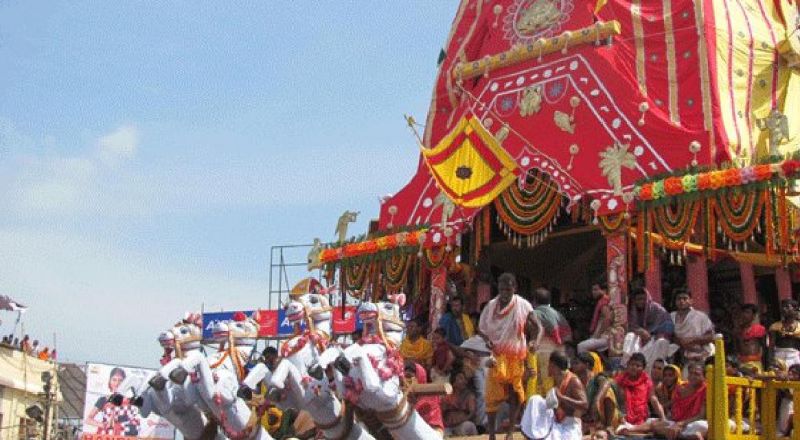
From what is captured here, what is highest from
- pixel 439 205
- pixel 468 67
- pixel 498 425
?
pixel 468 67

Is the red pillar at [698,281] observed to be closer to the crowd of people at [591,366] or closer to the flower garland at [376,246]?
the crowd of people at [591,366]

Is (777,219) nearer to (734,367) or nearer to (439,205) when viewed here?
(734,367)

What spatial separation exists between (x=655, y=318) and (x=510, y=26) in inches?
249

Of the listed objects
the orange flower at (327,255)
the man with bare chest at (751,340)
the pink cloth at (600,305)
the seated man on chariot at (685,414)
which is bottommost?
the seated man on chariot at (685,414)

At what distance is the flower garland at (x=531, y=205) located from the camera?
14883mm

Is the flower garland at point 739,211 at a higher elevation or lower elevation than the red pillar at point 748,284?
higher

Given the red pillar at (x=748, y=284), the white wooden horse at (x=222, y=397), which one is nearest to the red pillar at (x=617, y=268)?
the red pillar at (x=748, y=284)

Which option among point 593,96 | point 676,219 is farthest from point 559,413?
point 593,96

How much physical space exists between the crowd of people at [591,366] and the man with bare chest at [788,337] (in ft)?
0.04

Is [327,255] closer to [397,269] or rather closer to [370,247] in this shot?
[370,247]

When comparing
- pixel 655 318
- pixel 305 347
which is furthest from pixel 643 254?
pixel 305 347

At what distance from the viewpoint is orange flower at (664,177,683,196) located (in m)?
13.5

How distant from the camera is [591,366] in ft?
34.5

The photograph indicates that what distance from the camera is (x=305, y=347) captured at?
10961 mm
